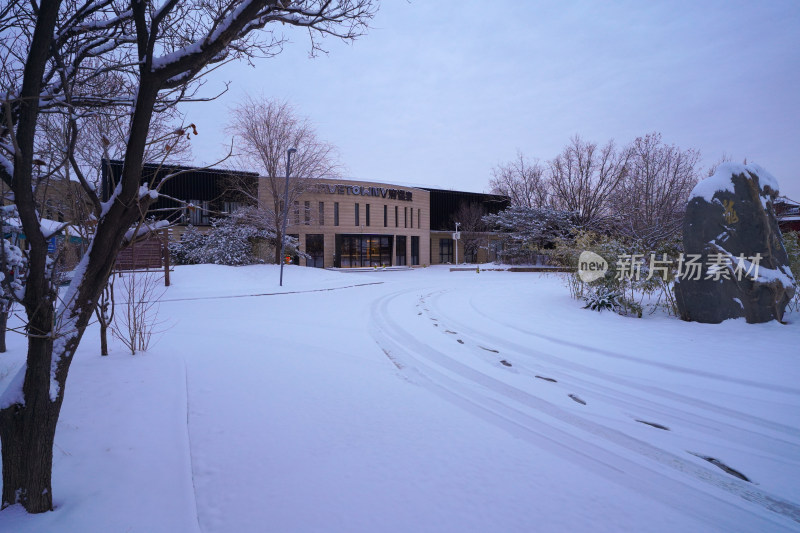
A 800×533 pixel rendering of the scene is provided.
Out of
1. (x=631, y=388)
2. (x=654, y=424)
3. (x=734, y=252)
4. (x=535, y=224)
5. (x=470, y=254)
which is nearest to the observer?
(x=654, y=424)

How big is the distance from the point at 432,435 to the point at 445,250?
140 ft

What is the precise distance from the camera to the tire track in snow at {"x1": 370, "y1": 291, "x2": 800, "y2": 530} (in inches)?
112

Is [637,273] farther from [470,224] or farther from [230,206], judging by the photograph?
[470,224]

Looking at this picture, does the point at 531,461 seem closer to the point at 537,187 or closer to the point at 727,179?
the point at 727,179

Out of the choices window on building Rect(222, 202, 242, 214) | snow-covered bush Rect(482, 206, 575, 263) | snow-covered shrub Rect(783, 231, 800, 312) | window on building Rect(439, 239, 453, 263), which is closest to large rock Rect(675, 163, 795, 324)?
snow-covered shrub Rect(783, 231, 800, 312)

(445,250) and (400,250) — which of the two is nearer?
(400,250)

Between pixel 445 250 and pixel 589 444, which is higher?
pixel 445 250

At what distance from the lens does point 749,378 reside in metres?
5.19

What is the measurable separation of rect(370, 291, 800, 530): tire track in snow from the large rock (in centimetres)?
567

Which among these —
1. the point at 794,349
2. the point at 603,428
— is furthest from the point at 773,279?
the point at 603,428

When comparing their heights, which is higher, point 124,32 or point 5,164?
point 124,32

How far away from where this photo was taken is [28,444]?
93.7 inches

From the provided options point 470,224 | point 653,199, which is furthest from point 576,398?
point 470,224

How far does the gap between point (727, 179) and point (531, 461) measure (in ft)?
27.1
